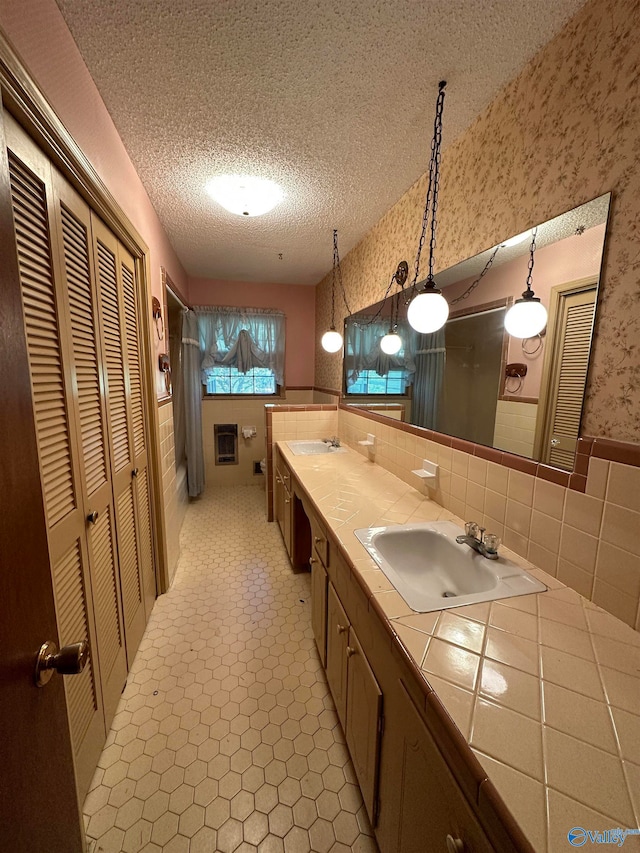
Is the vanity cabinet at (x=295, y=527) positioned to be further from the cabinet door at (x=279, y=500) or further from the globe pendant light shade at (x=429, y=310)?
the globe pendant light shade at (x=429, y=310)

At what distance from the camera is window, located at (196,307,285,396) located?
12.0 feet

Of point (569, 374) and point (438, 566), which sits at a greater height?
point (569, 374)

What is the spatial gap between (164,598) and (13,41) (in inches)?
93.4

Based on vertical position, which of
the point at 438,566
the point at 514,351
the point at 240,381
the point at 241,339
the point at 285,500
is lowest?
the point at 285,500

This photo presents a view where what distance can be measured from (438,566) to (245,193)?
7.07 feet

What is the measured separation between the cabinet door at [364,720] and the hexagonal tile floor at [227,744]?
171 millimetres

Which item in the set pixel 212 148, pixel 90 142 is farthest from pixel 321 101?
pixel 90 142

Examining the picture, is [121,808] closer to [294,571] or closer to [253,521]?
[294,571]

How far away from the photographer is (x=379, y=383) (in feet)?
7.77

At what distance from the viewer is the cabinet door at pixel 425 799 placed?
21.3 inches

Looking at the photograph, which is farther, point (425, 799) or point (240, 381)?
point (240, 381)

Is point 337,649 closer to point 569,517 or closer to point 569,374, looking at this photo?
point 569,517

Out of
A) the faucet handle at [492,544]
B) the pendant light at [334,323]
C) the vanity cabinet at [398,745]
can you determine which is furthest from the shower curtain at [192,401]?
the faucet handle at [492,544]

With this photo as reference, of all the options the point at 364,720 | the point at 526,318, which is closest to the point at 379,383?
the point at 526,318
